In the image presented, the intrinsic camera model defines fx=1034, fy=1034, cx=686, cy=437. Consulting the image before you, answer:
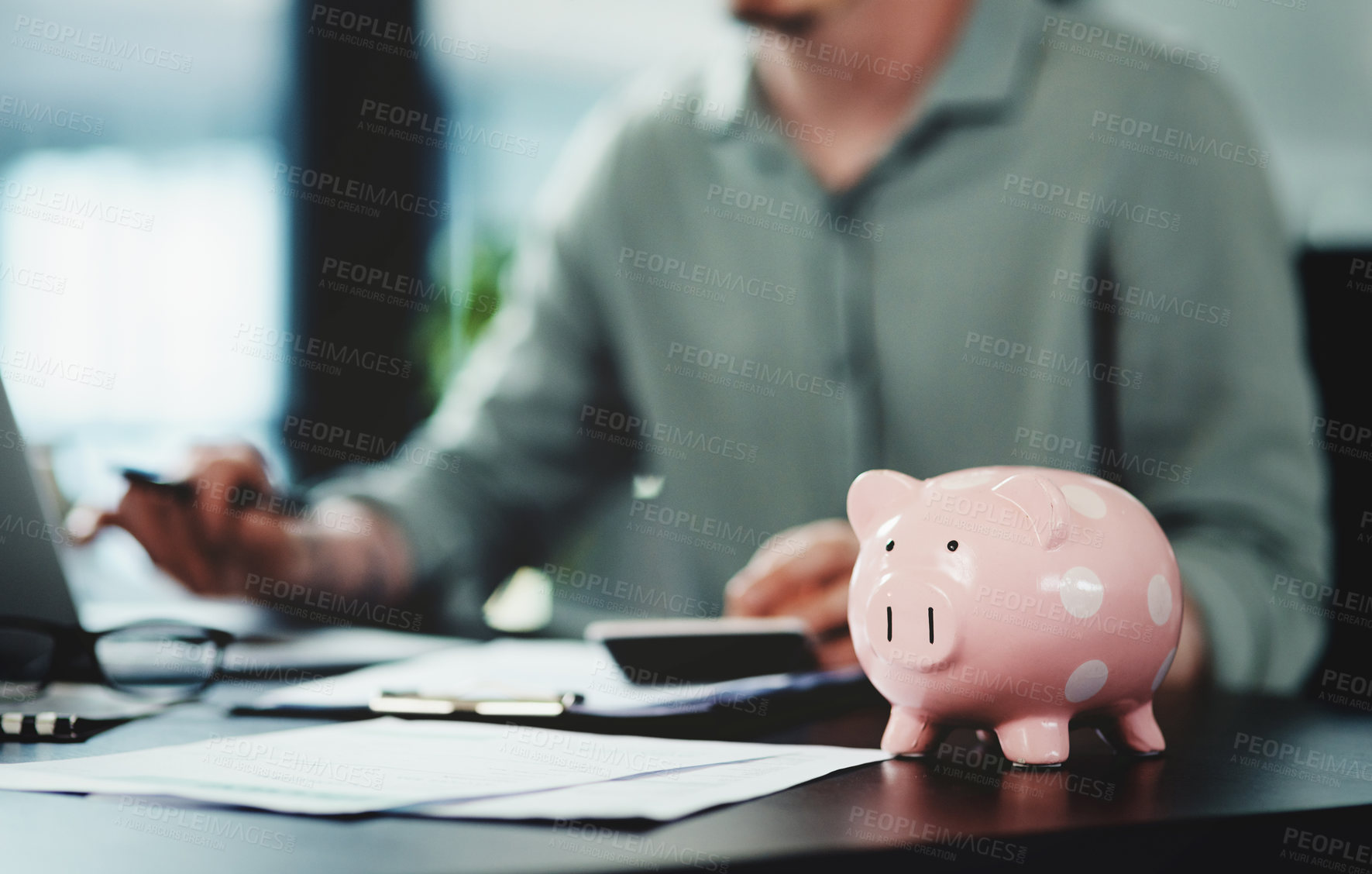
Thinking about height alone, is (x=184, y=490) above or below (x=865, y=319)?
below

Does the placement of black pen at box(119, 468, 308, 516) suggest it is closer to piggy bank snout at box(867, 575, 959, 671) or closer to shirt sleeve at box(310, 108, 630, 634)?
shirt sleeve at box(310, 108, 630, 634)

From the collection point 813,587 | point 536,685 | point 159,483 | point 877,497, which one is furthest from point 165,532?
point 877,497

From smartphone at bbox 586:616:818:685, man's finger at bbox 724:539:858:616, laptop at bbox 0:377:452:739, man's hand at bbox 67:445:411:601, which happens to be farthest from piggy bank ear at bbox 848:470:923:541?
man's hand at bbox 67:445:411:601

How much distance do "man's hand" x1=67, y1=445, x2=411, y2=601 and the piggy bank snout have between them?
0.56 meters

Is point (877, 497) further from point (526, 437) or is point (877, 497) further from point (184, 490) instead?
point (526, 437)

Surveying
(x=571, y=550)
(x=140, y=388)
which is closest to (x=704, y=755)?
(x=571, y=550)

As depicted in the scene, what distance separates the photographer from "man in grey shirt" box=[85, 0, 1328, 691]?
1109 mm

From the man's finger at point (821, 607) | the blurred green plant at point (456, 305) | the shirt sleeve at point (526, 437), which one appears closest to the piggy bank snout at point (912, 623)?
the man's finger at point (821, 607)

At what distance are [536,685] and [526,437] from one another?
2.49 ft

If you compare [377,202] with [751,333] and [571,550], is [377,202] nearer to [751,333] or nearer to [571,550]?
[571,550]

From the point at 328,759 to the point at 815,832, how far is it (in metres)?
0.21

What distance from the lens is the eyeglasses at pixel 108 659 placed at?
611 millimetres

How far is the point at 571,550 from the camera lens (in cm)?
159

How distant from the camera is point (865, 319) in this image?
1238 millimetres
